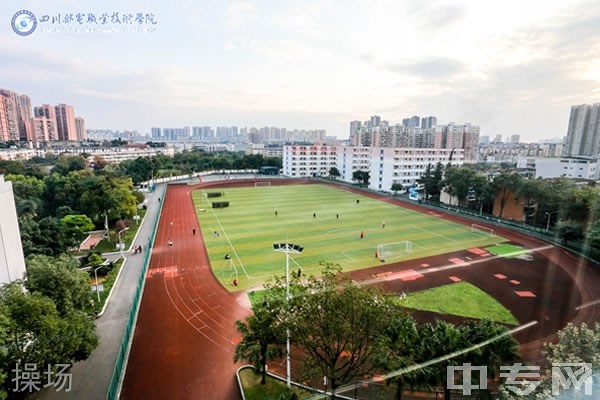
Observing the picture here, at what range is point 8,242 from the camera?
7.32 meters

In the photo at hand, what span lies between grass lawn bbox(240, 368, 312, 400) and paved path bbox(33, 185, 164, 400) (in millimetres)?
3149

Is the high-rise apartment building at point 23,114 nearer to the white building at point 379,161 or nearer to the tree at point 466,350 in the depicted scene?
the white building at point 379,161

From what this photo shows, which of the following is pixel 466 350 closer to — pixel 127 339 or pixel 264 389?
pixel 264 389

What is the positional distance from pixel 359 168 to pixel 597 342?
40.9m

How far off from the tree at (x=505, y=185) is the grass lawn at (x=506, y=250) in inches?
189

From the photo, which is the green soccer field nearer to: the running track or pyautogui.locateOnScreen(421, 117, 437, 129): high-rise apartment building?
the running track

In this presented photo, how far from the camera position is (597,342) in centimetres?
230

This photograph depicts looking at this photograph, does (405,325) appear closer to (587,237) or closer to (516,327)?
(587,237)

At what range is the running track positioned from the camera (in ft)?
23.0

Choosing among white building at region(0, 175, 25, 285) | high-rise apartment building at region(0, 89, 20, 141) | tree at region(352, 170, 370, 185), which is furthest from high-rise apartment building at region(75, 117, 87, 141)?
white building at region(0, 175, 25, 285)

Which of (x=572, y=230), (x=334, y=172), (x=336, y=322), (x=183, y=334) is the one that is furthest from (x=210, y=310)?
(x=334, y=172)

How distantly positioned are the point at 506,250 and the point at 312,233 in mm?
10440

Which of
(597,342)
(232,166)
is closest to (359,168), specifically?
(232,166)

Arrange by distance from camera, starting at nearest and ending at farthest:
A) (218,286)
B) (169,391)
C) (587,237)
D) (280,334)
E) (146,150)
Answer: (587,237) → (280,334) → (169,391) → (218,286) → (146,150)
